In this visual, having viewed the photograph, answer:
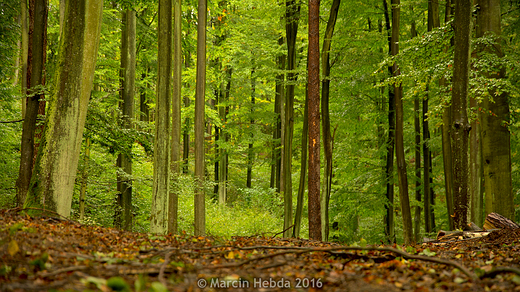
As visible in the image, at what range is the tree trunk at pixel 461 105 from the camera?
721cm

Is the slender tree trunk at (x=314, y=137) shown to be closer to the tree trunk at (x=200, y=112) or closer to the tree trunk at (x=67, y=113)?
the tree trunk at (x=200, y=112)

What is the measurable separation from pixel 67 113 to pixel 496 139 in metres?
9.01

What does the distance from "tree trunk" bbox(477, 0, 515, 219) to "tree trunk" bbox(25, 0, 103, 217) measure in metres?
8.36

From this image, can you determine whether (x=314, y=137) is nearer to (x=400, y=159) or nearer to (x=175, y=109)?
(x=400, y=159)

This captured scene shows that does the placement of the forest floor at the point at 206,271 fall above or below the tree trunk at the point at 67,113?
below

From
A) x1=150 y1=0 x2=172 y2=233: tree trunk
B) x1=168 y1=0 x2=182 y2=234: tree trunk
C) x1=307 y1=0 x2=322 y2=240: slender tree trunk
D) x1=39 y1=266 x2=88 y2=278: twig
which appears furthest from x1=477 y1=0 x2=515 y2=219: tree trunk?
x1=39 y1=266 x2=88 y2=278: twig

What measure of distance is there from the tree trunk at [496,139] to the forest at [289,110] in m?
0.03

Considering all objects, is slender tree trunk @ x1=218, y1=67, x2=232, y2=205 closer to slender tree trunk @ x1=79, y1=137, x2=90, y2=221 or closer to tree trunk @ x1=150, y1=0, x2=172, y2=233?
slender tree trunk @ x1=79, y1=137, x2=90, y2=221


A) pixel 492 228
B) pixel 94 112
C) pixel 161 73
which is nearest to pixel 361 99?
pixel 492 228

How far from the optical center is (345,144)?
14.1 metres

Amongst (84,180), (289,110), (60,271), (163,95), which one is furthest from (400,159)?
Result: (60,271)

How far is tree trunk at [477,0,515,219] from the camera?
8.33m

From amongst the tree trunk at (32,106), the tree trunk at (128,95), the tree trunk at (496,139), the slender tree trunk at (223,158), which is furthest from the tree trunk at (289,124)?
the tree trunk at (32,106)

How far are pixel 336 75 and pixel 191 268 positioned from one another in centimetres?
1145
